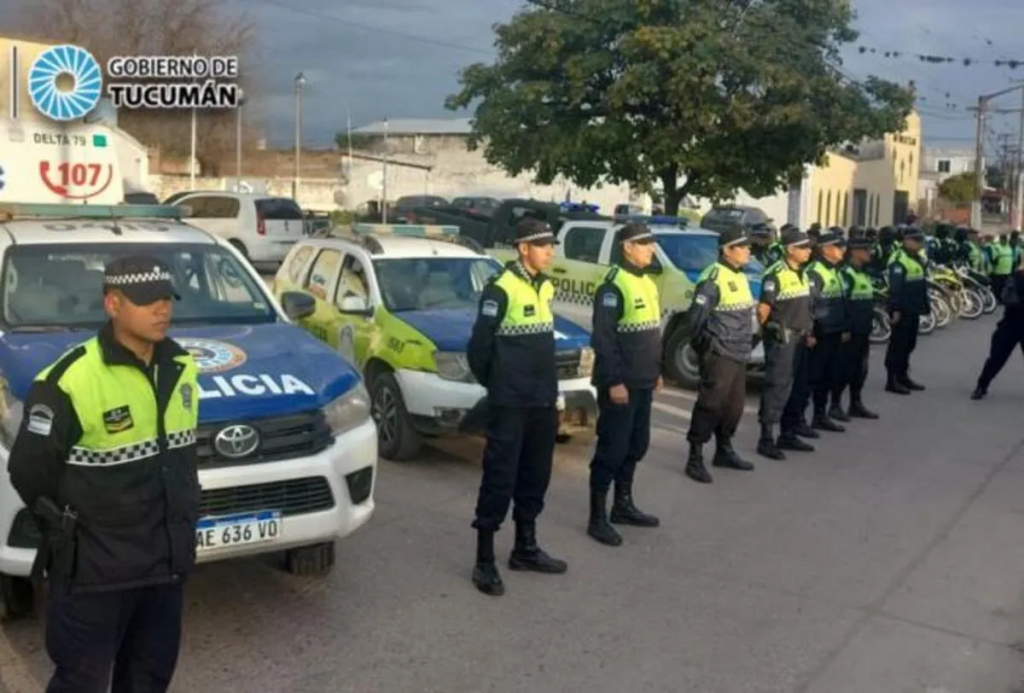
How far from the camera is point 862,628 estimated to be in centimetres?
543

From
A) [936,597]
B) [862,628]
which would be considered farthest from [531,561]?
[936,597]

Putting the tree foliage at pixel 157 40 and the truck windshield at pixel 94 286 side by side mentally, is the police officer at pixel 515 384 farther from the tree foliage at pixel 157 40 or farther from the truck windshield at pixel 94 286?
the tree foliage at pixel 157 40

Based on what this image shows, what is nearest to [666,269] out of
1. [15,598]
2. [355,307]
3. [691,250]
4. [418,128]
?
[691,250]

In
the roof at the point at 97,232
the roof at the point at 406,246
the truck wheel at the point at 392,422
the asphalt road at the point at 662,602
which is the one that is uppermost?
the roof at the point at 97,232

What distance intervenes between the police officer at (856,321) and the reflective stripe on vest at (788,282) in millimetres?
1390

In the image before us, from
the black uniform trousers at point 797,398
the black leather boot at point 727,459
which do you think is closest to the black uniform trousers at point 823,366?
the black uniform trousers at point 797,398

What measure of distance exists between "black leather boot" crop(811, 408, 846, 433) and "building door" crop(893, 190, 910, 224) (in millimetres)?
57611

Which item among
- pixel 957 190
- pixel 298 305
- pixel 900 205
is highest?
pixel 957 190

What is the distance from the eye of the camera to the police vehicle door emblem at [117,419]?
3377 mm

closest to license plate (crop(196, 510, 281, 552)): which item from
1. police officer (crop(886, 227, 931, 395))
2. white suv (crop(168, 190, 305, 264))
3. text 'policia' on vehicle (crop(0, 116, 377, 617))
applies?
text 'policia' on vehicle (crop(0, 116, 377, 617))

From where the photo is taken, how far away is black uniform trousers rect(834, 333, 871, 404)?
35.2 feet

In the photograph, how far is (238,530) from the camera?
4.79 meters

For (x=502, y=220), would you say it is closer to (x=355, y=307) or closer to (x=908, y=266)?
(x=908, y=266)

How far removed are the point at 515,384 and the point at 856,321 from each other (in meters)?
5.99
